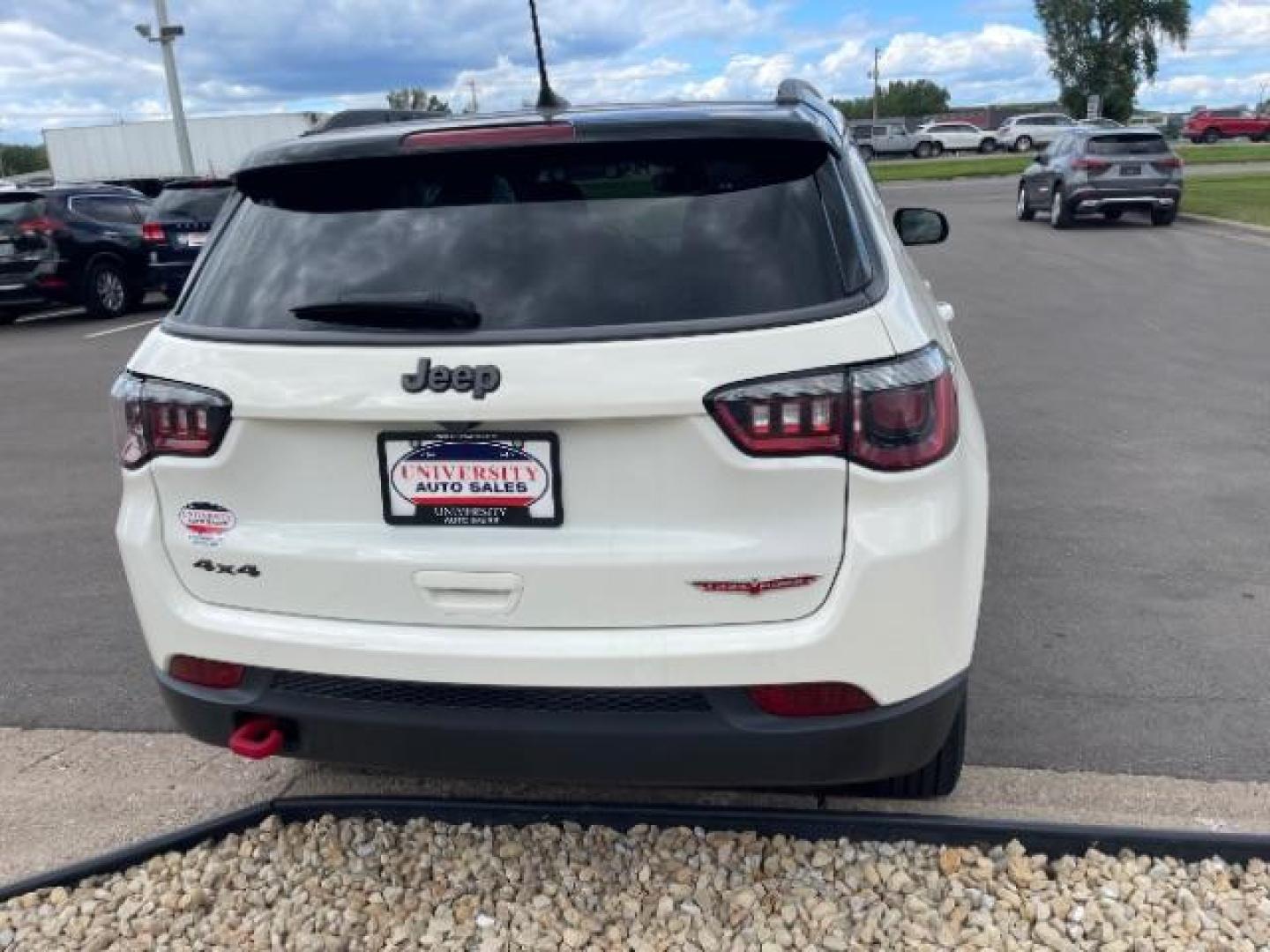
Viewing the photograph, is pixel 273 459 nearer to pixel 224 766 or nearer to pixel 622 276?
pixel 622 276

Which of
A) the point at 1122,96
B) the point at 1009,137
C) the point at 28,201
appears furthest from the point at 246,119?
the point at 1122,96

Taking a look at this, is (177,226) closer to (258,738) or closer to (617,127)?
(258,738)

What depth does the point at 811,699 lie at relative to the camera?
93.7 inches

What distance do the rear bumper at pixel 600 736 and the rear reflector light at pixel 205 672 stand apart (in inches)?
1.2

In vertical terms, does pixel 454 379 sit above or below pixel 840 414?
above

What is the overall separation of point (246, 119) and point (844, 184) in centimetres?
3790

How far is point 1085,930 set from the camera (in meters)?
2.65

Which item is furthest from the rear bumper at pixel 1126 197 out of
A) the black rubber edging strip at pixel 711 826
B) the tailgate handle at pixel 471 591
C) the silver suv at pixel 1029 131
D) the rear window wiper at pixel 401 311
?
the silver suv at pixel 1029 131

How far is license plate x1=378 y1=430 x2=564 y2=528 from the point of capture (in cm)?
231

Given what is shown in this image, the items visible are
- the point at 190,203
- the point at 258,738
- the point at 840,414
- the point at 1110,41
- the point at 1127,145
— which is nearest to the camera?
the point at 840,414

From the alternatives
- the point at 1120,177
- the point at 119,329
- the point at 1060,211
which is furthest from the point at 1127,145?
the point at 119,329

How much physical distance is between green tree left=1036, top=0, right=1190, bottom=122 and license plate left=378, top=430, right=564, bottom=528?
78.3 m

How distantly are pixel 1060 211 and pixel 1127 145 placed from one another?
144cm

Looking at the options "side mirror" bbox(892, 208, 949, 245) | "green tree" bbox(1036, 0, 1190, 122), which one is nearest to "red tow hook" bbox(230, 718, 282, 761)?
"side mirror" bbox(892, 208, 949, 245)
